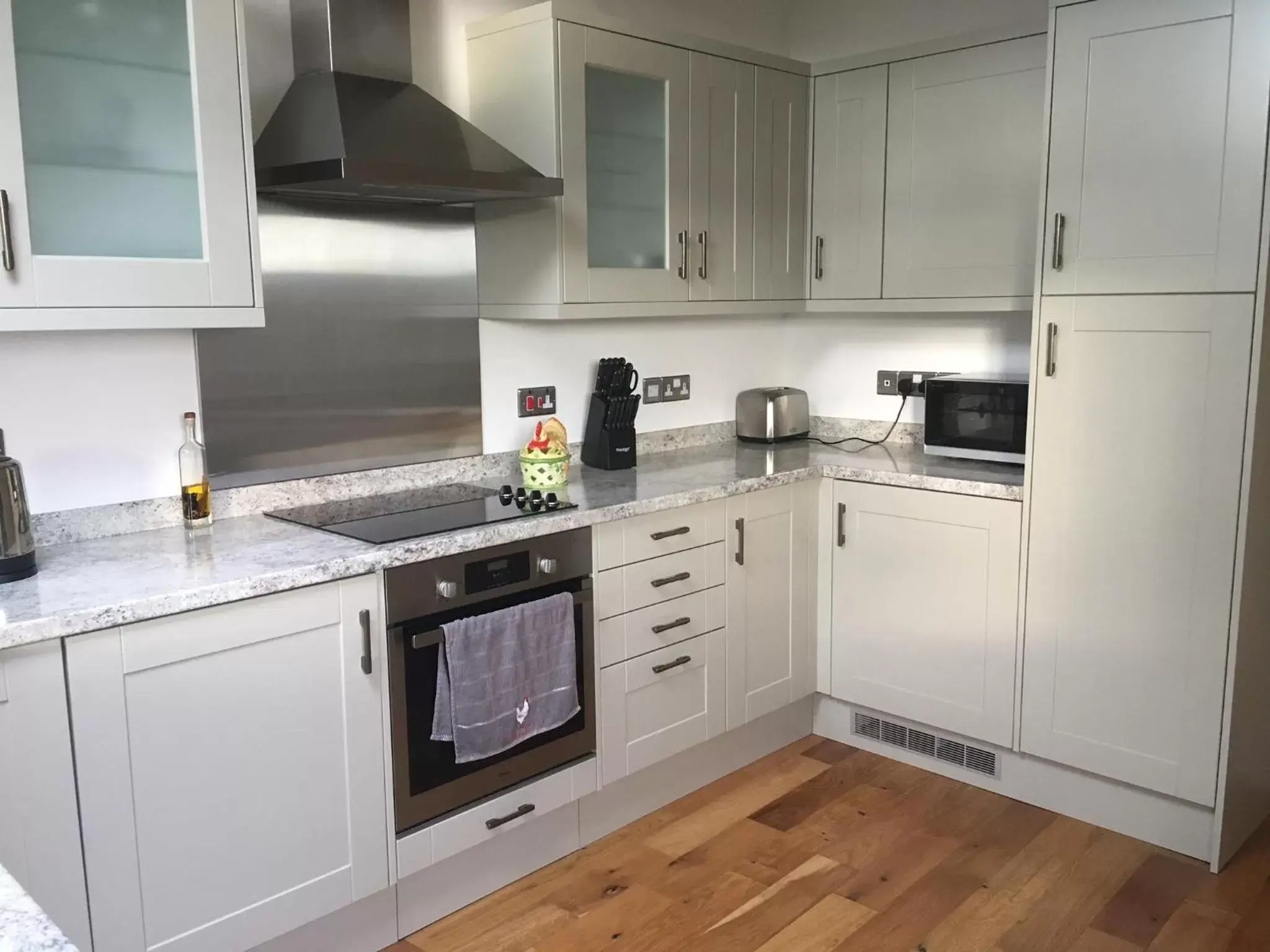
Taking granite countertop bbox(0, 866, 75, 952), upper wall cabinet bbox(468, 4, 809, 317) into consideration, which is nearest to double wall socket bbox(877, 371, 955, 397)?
upper wall cabinet bbox(468, 4, 809, 317)

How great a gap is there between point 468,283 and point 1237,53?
6.47 feet

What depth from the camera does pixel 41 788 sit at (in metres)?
1.80

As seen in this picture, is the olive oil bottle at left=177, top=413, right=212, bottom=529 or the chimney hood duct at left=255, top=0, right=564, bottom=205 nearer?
the chimney hood duct at left=255, top=0, right=564, bottom=205

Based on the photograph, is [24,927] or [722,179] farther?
[722,179]

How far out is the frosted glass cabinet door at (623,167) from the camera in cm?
288

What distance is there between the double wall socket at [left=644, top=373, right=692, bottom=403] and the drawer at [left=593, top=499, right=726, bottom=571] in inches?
29.0

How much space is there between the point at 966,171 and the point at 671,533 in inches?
57.1

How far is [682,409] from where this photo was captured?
3.76 meters

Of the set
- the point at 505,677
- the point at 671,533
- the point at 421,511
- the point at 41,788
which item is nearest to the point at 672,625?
the point at 671,533

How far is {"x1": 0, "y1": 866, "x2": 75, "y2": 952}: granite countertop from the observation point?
88 cm

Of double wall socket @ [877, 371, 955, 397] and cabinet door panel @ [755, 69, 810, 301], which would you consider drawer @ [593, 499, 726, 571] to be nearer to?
cabinet door panel @ [755, 69, 810, 301]

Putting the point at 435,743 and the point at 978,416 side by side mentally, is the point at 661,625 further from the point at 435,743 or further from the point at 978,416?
the point at 978,416

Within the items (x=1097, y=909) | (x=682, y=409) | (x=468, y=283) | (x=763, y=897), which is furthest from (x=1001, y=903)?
(x=468, y=283)

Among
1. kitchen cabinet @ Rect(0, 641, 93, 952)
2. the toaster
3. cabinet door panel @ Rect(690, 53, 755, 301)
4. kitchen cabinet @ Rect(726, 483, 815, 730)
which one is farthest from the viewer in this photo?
the toaster
